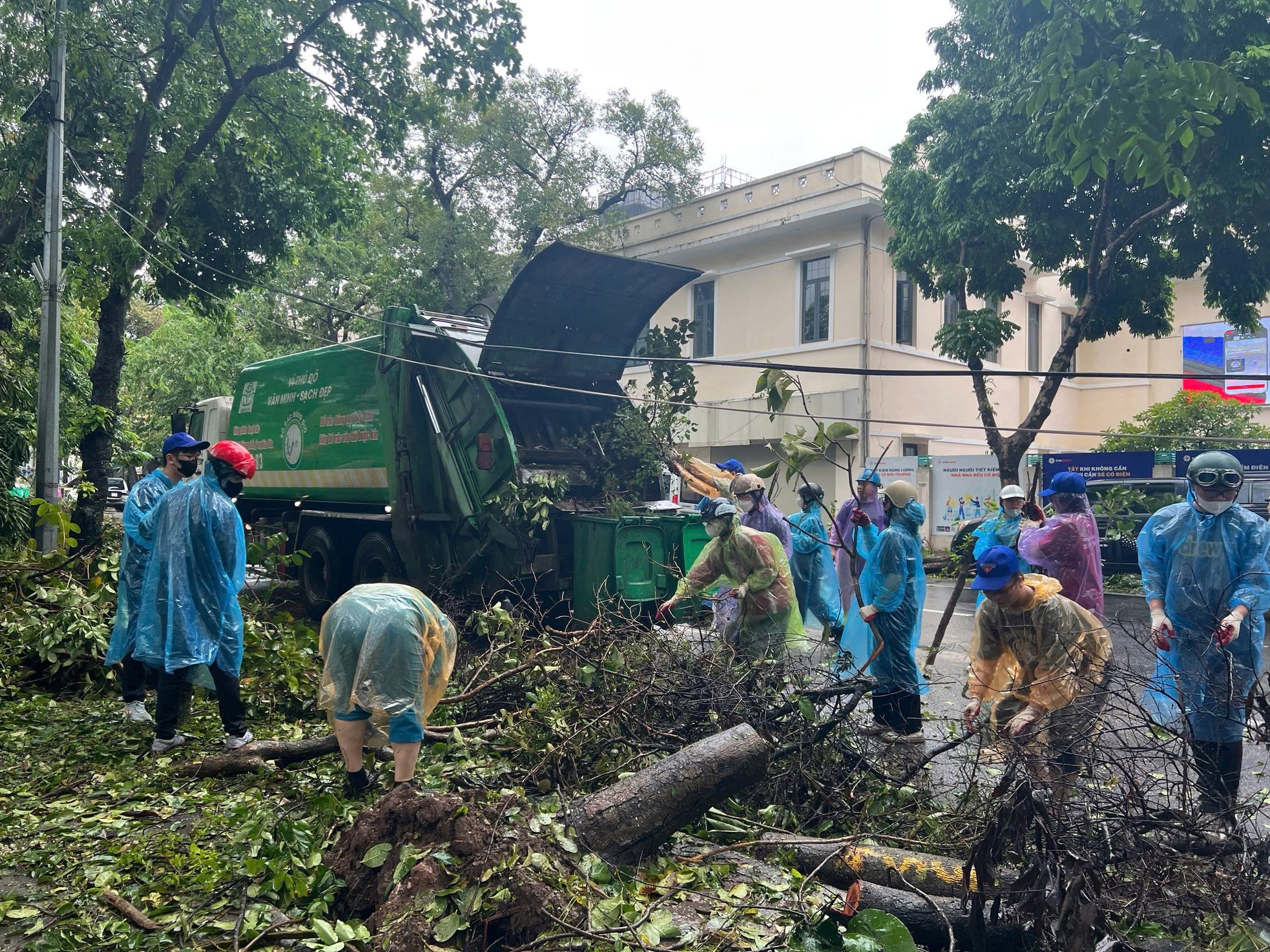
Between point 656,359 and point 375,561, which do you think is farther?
point 375,561

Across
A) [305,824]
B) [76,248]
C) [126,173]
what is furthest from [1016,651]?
[126,173]

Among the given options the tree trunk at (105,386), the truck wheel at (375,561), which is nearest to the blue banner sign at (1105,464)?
the truck wheel at (375,561)

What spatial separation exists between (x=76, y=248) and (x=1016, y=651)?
379 inches

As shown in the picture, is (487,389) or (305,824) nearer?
(305,824)

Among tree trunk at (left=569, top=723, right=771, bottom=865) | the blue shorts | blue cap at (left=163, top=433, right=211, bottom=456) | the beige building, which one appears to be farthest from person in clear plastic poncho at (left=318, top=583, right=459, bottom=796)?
the beige building

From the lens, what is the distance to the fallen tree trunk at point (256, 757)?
4215mm

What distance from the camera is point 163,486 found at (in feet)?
18.0

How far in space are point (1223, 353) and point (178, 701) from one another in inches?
1026

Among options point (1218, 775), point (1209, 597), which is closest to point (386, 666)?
point (1218, 775)

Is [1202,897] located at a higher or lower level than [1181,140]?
lower

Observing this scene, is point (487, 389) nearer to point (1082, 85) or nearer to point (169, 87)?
point (1082, 85)

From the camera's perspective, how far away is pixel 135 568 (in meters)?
5.27

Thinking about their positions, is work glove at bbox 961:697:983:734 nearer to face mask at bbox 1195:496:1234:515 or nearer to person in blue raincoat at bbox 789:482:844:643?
face mask at bbox 1195:496:1234:515

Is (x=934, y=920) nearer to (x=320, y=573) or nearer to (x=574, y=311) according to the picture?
(x=574, y=311)
